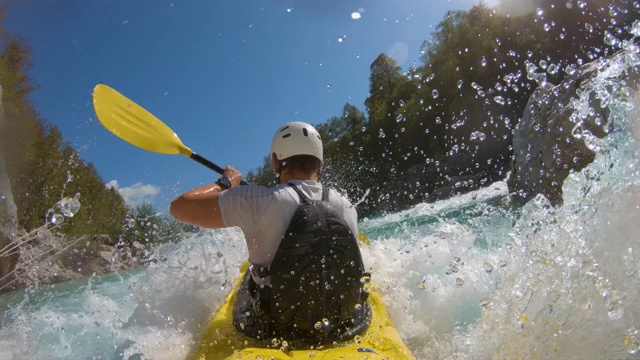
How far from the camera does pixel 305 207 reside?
212cm

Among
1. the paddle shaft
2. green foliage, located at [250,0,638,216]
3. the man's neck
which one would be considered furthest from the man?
green foliage, located at [250,0,638,216]

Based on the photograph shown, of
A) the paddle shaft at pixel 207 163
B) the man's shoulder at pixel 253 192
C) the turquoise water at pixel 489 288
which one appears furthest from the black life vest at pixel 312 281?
the paddle shaft at pixel 207 163

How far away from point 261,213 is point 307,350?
2.13 feet

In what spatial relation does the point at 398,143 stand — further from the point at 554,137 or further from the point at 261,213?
the point at 261,213

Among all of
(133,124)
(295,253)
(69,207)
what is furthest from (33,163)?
(295,253)

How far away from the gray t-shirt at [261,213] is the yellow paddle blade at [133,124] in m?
1.99

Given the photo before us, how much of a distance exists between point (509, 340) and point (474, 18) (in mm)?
25018

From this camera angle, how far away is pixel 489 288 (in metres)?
3.62

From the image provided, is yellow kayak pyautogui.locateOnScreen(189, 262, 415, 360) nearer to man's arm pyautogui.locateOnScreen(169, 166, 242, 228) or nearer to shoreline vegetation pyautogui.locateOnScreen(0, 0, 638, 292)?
man's arm pyautogui.locateOnScreen(169, 166, 242, 228)

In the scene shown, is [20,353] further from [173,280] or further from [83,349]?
[173,280]

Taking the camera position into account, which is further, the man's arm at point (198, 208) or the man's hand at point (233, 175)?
the man's hand at point (233, 175)

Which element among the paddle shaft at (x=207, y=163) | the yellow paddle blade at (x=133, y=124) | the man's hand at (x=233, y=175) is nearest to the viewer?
the man's hand at (x=233, y=175)

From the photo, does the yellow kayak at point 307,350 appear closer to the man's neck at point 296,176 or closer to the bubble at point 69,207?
the man's neck at point 296,176

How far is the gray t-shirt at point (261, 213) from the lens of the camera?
6.91 ft
